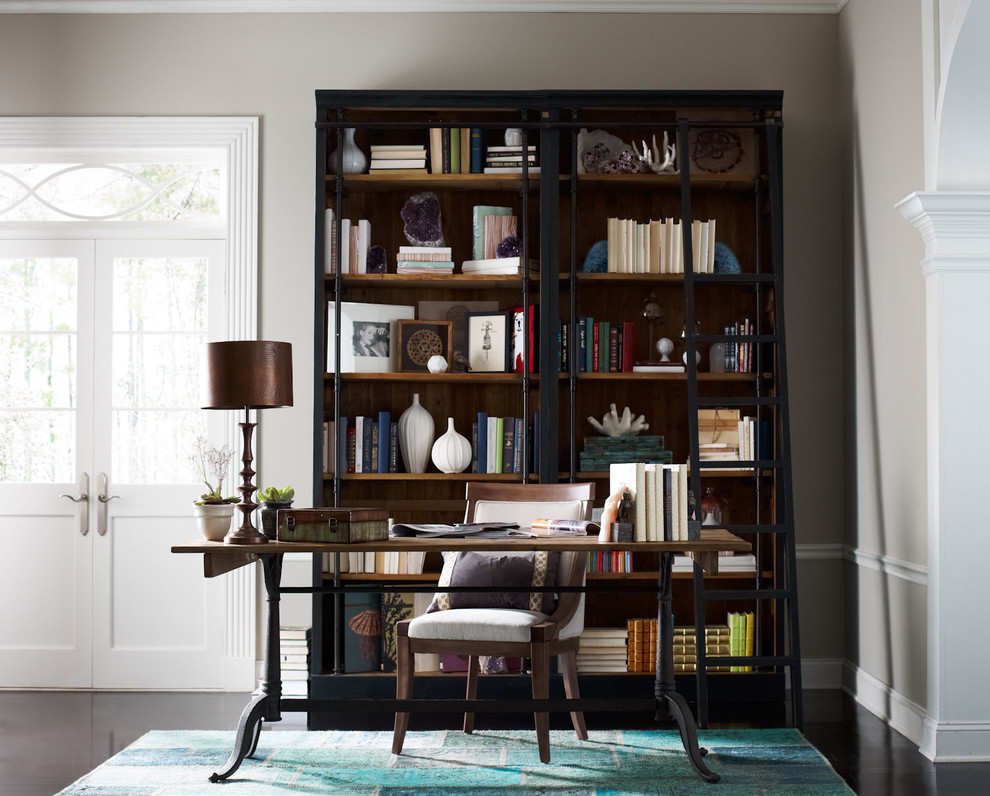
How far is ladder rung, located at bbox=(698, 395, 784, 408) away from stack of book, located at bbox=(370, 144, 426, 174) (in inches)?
65.3

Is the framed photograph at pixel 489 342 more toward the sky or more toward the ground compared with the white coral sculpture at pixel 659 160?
more toward the ground

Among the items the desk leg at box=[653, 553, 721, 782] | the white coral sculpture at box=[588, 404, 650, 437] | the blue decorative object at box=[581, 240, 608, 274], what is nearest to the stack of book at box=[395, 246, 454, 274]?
the blue decorative object at box=[581, 240, 608, 274]

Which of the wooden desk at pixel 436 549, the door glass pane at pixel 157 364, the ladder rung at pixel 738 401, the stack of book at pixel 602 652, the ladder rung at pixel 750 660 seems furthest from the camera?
the door glass pane at pixel 157 364

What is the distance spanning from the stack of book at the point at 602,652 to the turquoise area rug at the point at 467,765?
0.54 metres

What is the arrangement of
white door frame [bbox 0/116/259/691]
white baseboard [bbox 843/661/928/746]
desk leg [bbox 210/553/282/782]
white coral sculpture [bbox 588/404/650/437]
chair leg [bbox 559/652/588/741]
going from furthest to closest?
1. white door frame [bbox 0/116/259/691]
2. white coral sculpture [bbox 588/404/650/437]
3. white baseboard [bbox 843/661/928/746]
4. chair leg [bbox 559/652/588/741]
5. desk leg [bbox 210/553/282/782]

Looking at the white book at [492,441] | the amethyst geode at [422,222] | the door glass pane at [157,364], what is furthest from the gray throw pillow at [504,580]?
the door glass pane at [157,364]

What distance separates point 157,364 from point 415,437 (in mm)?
1406

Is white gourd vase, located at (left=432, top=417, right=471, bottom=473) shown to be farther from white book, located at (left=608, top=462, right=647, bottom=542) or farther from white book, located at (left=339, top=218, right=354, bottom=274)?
white book, located at (left=608, top=462, right=647, bottom=542)

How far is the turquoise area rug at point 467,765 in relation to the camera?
3.21 metres

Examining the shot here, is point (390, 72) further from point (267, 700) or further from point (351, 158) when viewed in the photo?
point (267, 700)

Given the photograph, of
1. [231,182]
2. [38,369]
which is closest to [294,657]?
[38,369]

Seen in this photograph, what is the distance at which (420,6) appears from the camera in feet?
15.6

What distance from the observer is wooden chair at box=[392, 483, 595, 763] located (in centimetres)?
338

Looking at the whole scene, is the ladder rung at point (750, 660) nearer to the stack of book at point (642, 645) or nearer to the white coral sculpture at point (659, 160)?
the stack of book at point (642, 645)
